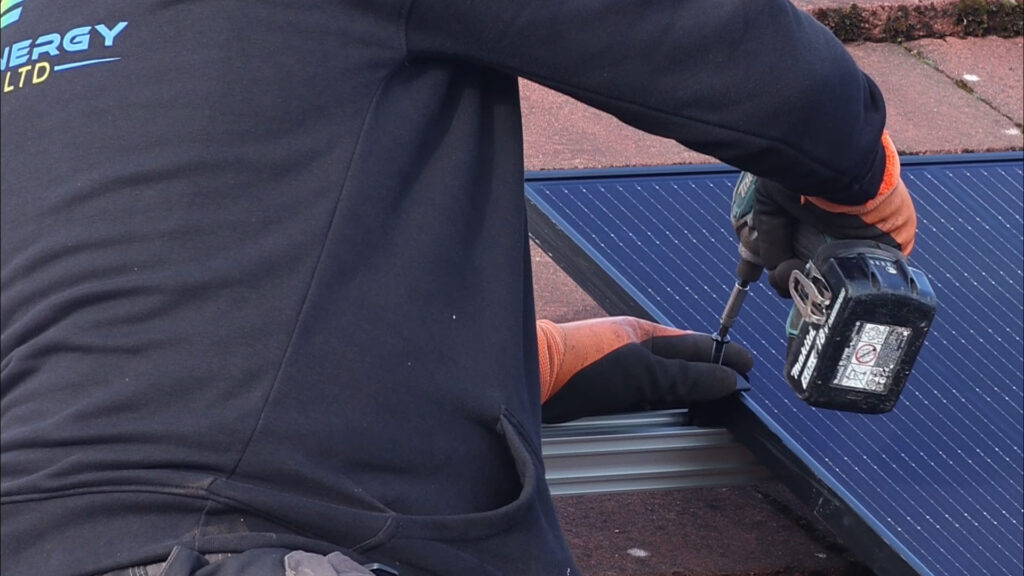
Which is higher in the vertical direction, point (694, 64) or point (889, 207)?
point (694, 64)

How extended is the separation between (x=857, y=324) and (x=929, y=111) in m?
2.57

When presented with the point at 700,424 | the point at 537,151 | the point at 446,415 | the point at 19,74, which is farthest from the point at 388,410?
the point at 537,151

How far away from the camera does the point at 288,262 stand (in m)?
1.53

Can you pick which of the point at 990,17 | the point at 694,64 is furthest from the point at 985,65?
the point at 694,64

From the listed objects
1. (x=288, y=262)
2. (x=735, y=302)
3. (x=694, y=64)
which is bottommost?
(x=735, y=302)

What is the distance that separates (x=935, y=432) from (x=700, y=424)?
0.44 m

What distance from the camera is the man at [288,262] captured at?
4.93 feet

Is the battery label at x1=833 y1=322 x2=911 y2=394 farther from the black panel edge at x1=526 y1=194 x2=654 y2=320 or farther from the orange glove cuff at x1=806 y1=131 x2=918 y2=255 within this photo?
the black panel edge at x1=526 y1=194 x2=654 y2=320

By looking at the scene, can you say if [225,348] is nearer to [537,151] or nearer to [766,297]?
[766,297]

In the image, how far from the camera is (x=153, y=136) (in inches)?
60.7

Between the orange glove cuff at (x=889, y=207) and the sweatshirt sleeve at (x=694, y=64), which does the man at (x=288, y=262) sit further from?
the orange glove cuff at (x=889, y=207)

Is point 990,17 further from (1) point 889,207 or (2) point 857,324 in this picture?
(2) point 857,324

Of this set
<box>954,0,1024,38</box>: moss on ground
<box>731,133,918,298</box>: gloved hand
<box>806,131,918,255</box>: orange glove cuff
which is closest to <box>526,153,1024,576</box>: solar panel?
<box>731,133,918,298</box>: gloved hand


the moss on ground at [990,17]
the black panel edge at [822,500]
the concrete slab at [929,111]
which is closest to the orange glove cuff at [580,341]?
the black panel edge at [822,500]
